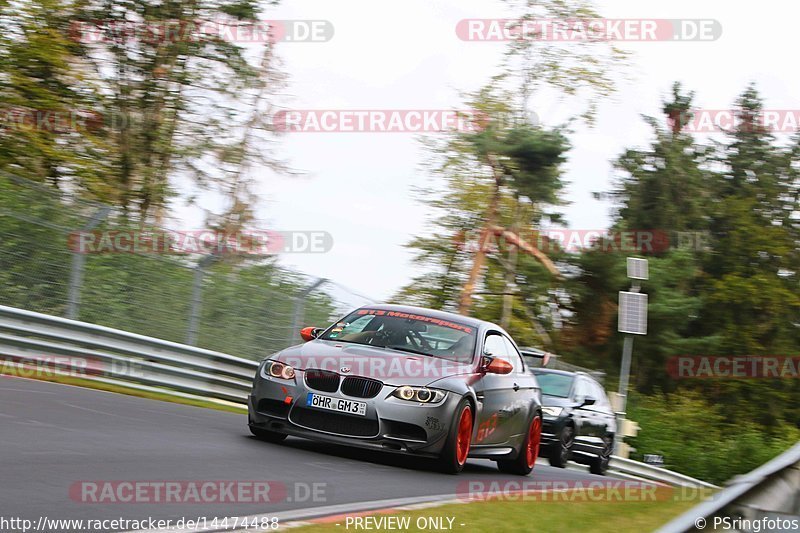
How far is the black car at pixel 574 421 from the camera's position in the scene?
17047 millimetres

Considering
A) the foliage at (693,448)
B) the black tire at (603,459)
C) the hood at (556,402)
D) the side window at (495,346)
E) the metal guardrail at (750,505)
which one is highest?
the metal guardrail at (750,505)

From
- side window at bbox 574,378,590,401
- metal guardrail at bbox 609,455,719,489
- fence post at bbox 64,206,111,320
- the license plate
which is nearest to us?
the license plate

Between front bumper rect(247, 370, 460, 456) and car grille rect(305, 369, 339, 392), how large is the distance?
0.13 feet

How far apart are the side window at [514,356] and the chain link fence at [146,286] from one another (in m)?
5.68

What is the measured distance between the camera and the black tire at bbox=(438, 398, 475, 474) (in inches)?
394

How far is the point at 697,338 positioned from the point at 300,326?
43296 millimetres

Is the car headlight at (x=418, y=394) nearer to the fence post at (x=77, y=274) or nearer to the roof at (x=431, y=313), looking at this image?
the roof at (x=431, y=313)

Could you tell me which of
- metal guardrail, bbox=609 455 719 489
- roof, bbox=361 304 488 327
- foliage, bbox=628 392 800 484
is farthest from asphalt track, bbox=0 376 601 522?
foliage, bbox=628 392 800 484

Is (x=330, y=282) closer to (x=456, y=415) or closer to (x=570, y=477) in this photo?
(x=570, y=477)

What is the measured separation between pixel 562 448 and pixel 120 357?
6.60 meters

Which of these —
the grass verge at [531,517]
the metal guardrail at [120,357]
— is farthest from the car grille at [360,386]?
the metal guardrail at [120,357]

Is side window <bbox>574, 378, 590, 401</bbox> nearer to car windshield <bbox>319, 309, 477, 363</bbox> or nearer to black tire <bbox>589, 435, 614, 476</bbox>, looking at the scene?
black tire <bbox>589, 435, 614, 476</bbox>

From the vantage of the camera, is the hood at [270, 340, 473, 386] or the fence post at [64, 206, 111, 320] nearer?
the hood at [270, 340, 473, 386]

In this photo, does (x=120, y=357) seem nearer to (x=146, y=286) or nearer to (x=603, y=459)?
(x=146, y=286)
